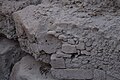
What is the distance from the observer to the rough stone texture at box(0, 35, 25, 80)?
3.25m

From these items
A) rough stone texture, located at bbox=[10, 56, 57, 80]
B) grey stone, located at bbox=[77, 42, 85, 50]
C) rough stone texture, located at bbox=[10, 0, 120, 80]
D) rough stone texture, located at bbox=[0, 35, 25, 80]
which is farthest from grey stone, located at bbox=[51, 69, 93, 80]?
rough stone texture, located at bbox=[0, 35, 25, 80]

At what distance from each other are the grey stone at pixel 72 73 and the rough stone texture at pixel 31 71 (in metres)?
0.13

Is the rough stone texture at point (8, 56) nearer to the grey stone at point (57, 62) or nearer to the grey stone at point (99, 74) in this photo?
the grey stone at point (57, 62)

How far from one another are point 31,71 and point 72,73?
0.58 m

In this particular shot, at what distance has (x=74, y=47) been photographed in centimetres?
241

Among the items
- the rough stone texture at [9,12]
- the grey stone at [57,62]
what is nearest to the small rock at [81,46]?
the grey stone at [57,62]

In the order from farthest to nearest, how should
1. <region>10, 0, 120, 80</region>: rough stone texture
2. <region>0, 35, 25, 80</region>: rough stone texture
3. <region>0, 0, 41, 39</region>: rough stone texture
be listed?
1. <region>0, 35, 25, 80</region>: rough stone texture
2. <region>0, 0, 41, 39</region>: rough stone texture
3. <region>10, 0, 120, 80</region>: rough stone texture

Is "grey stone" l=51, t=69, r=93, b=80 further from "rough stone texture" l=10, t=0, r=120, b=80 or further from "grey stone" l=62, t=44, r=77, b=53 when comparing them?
"grey stone" l=62, t=44, r=77, b=53

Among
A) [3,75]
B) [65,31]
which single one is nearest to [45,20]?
[65,31]

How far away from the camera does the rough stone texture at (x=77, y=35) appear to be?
7.64 feet

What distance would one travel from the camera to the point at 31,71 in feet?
9.10

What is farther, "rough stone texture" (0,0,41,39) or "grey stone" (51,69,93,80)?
"rough stone texture" (0,0,41,39)

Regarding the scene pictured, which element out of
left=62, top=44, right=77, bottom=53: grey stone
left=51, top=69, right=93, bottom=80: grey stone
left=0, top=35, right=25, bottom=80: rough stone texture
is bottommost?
left=0, top=35, right=25, bottom=80: rough stone texture

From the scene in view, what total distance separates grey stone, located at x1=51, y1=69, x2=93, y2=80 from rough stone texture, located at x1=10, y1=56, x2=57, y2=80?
13 centimetres
